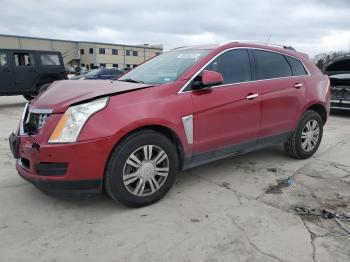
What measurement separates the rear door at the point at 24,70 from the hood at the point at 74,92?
9.08 m

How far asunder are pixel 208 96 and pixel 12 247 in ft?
7.56

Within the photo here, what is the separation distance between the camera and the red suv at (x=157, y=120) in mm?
3029

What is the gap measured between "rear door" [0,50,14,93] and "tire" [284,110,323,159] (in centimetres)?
992

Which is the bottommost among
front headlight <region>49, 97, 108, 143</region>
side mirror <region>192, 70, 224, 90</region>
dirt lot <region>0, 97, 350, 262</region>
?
dirt lot <region>0, 97, 350, 262</region>

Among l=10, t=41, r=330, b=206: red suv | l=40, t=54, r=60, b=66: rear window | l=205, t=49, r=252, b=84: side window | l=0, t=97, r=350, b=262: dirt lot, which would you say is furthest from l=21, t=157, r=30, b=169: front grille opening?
l=40, t=54, r=60, b=66: rear window

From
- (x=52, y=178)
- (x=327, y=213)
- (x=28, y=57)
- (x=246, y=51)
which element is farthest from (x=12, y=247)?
(x=28, y=57)

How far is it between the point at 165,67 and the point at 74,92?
1.23 m

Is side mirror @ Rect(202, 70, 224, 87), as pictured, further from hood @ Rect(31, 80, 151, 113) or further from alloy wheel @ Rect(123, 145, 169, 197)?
alloy wheel @ Rect(123, 145, 169, 197)

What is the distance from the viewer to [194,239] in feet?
9.33

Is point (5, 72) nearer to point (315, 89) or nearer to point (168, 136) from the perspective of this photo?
point (168, 136)

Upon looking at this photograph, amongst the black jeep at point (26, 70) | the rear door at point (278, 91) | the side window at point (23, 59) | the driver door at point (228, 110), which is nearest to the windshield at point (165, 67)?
the driver door at point (228, 110)

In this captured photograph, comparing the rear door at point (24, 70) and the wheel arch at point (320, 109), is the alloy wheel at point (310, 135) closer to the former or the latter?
the wheel arch at point (320, 109)

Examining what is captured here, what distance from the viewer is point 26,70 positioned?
1199 centimetres

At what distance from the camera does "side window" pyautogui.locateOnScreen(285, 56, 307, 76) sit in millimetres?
4855
